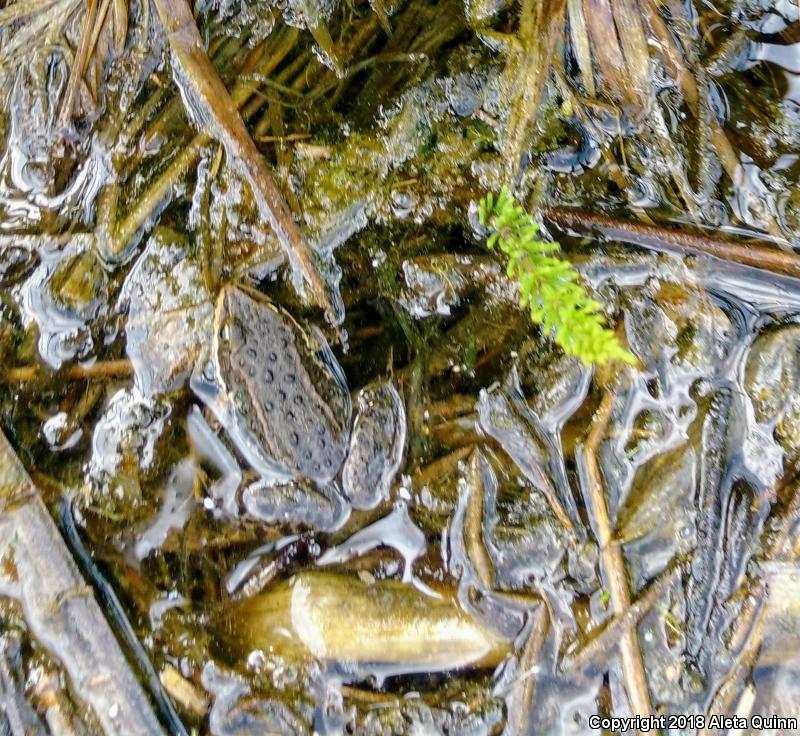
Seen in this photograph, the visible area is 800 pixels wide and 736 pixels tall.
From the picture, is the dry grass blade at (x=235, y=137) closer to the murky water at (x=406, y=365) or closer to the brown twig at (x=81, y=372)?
the murky water at (x=406, y=365)

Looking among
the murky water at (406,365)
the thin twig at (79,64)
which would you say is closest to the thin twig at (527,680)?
the murky water at (406,365)

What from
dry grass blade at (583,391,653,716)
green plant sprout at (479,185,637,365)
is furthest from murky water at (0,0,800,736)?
green plant sprout at (479,185,637,365)

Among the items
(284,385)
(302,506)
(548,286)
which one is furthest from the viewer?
(284,385)

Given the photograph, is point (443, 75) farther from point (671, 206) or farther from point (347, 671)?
point (347, 671)

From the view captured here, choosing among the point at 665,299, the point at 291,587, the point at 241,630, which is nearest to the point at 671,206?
the point at 665,299

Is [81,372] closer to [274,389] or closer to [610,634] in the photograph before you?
[274,389]

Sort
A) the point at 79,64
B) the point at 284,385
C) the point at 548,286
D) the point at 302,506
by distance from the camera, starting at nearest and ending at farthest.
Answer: the point at 548,286 < the point at 302,506 < the point at 284,385 < the point at 79,64

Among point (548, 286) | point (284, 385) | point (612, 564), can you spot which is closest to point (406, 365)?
point (284, 385)

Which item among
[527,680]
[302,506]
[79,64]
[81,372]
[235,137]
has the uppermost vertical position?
[79,64]

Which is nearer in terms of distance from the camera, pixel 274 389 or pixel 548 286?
pixel 548 286
